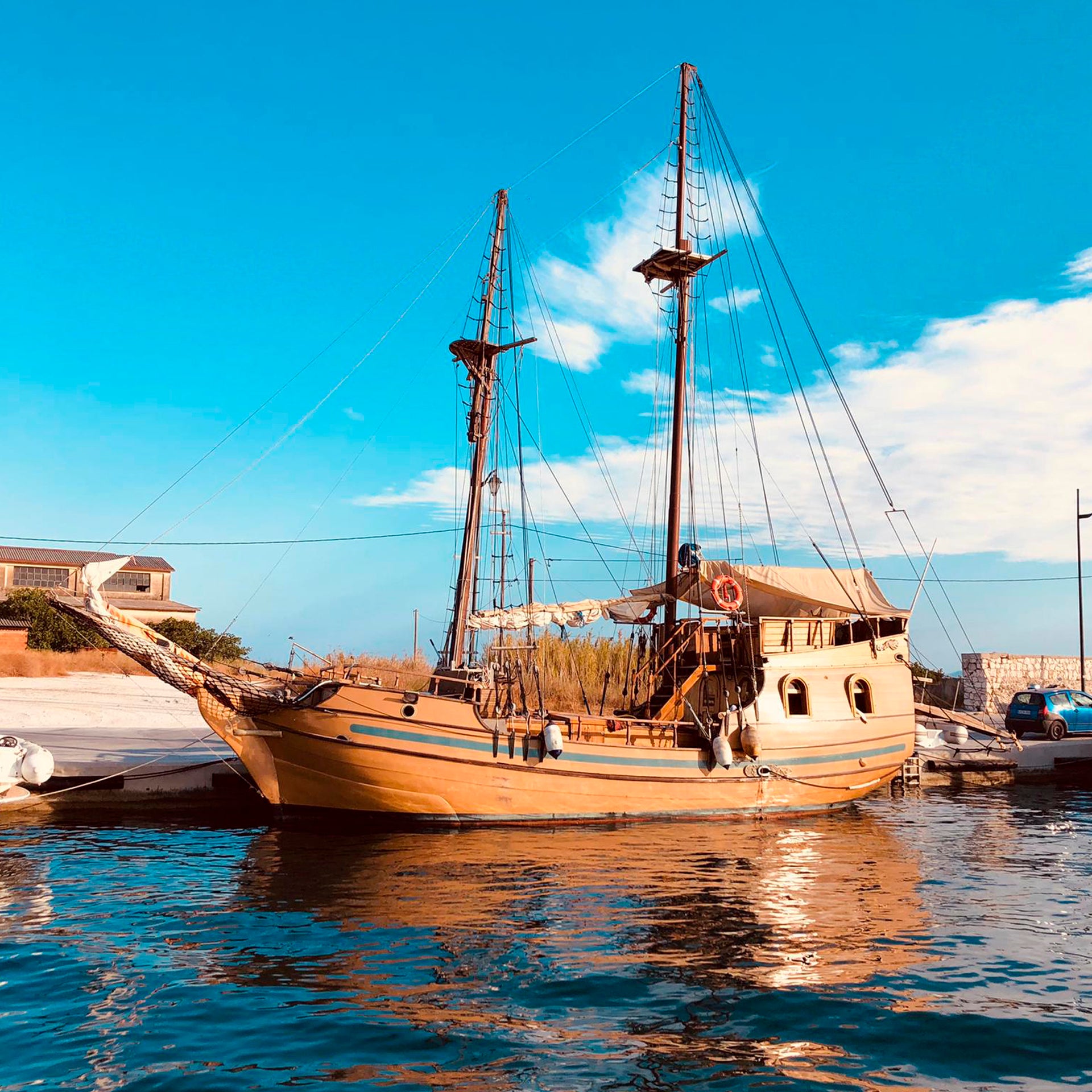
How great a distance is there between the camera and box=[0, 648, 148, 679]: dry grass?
40188 mm

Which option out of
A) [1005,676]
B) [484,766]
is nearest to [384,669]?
[484,766]

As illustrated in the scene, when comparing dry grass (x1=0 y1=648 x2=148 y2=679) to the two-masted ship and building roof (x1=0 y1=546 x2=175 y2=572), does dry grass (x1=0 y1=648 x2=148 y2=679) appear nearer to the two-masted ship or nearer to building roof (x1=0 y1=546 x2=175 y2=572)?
building roof (x1=0 y1=546 x2=175 y2=572)

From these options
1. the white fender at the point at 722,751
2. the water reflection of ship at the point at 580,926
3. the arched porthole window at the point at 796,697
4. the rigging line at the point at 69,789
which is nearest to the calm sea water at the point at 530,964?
the water reflection of ship at the point at 580,926

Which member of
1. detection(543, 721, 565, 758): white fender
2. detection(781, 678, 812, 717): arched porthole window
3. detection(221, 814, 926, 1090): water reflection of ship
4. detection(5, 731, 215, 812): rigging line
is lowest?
detection(221, 814, 926, 1090): water reflection of ship

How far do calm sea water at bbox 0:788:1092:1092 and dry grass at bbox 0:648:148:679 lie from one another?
26.0 m

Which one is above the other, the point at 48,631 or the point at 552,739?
the point at 48,631

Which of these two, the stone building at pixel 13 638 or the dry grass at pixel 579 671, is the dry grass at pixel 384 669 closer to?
the dry grass at pixel 579 671

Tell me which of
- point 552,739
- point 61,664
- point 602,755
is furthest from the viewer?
point 61,664

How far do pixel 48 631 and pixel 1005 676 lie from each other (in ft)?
154

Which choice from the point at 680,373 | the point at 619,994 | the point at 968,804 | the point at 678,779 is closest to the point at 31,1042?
the point at 619,994

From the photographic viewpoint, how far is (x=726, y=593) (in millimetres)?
22750

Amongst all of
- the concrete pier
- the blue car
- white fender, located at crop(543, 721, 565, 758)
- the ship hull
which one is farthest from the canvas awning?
the blue car

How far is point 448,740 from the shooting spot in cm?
1873

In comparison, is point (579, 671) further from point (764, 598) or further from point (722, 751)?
point (722, 751)
